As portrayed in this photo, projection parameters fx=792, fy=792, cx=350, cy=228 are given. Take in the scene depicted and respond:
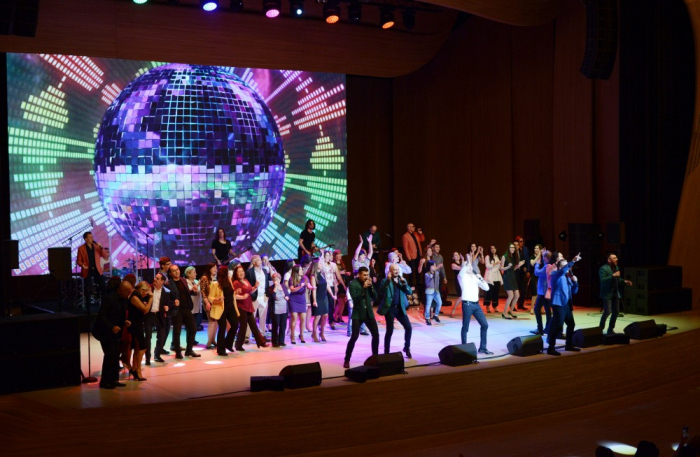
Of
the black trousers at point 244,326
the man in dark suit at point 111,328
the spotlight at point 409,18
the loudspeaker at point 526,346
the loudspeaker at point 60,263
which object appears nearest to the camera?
the man in dark suit at point 111,328

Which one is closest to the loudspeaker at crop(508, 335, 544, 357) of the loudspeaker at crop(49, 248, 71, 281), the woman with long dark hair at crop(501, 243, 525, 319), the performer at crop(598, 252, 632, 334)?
the performer at crop(598, 252, 632, 334)

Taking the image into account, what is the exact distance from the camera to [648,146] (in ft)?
47.5

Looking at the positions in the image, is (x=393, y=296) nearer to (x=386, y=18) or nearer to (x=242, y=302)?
(x=242, y=302)

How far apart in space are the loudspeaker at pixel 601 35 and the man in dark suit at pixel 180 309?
7.25m

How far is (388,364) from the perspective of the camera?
31.3ft

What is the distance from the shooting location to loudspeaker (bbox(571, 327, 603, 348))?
11010 millimetres

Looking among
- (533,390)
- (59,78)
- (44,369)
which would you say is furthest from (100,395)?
(59,78)

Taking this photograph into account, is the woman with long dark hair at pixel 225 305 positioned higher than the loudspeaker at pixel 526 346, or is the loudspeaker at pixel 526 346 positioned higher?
the woman with long dark hair at pixel 225 305

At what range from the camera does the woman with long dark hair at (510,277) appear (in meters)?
13.5

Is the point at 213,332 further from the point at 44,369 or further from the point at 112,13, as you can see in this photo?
the point at 112,13

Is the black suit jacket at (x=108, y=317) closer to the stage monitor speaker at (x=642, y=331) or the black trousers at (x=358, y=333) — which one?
the black trousers at (x=358, y=333)

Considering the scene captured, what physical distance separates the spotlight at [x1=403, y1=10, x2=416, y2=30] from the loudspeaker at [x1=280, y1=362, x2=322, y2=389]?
8845mm

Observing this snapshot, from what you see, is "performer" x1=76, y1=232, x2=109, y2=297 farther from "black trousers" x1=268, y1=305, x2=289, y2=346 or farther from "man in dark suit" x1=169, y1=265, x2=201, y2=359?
"black trousers" x1=268, y1=305, x2=289, y2=346

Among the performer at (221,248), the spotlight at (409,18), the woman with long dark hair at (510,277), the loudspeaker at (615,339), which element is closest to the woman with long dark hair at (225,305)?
the performer at (221,248)
